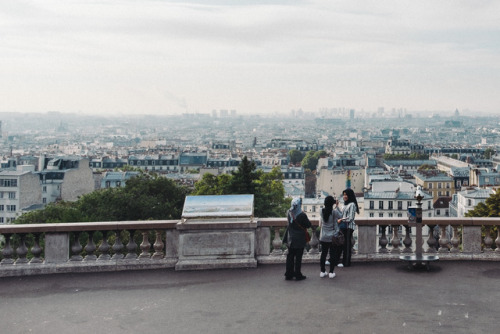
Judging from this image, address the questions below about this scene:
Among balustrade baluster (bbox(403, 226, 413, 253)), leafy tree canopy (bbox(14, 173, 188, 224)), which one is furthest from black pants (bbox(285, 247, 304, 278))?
leafy tree canopy (bbox(14, 173, 188, 224))

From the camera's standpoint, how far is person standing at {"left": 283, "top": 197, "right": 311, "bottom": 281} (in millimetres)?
10250

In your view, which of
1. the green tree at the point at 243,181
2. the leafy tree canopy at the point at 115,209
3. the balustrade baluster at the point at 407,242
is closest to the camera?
the balustrade baluster at the point at 407,242

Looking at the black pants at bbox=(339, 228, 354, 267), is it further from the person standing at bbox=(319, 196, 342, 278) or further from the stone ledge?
the stone ledge

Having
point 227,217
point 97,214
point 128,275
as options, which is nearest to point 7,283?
point 128,275

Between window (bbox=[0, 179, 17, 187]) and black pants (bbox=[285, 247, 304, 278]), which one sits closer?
black pants (bbox=[285, 247, 304, 278])

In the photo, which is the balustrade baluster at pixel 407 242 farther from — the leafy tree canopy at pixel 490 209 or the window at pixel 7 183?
the window at pixel 7 183

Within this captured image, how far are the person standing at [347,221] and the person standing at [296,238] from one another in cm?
76

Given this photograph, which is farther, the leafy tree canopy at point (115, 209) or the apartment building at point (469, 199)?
the apartment building at point (469, 199)

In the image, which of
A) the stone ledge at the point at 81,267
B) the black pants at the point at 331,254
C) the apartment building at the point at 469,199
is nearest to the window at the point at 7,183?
the apartment building at the point at 469,199

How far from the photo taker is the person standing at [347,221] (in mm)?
10828

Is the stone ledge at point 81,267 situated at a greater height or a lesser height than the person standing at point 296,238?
lesser

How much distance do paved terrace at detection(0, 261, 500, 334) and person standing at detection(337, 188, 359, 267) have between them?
8.9 inches

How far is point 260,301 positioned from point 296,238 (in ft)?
4.86

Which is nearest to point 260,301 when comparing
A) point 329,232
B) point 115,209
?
point 329,232
